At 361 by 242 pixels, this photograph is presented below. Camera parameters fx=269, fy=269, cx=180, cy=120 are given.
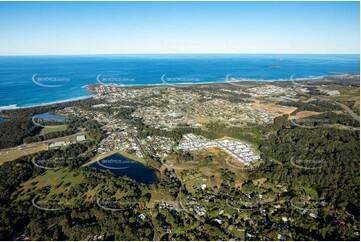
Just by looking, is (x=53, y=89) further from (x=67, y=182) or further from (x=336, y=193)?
(x=336, y=193)

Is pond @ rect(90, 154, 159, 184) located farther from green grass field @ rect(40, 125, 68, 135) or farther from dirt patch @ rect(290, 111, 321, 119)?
dirt patch @ rect(290, 111, 321, 119)

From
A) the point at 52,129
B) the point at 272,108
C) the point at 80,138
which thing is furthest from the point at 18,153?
the point at 272,108

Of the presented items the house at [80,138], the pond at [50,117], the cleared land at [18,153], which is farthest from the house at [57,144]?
the pond at [50,117]

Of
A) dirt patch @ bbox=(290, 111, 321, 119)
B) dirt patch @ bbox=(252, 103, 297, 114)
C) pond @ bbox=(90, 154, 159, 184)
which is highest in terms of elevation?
dirt patch @ bbox=(290, 111, 321, 119)

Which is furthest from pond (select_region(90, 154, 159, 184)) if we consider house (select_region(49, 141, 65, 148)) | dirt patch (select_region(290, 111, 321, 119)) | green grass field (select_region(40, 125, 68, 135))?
dirt patch (select_region(290, 111, 321, 119))

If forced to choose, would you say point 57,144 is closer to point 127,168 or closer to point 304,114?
point 127,168

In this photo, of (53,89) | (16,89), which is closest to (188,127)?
(53,89)

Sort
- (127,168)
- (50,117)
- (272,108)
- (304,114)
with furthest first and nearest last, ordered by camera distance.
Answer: (272,108)
(50,117)
(304,114)
(127,168)

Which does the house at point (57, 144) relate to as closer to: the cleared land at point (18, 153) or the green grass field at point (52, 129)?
the cleared land at point (18, 153)
